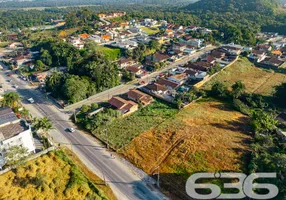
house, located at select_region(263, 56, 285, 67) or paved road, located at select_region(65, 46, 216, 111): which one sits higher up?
house, located at select_region(263, 56, 285, 67)

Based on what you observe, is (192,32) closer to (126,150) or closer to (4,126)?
(126,150)

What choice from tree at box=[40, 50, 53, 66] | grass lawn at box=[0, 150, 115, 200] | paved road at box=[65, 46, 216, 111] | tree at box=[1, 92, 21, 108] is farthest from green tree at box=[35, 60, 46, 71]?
grass lawn at box=[0, 150, 115, 200]

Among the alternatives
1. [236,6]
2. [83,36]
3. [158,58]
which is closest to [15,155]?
[158,58]

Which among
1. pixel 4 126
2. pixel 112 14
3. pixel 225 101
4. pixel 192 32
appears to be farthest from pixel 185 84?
pixel 112 14

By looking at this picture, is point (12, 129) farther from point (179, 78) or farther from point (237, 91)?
point (237, 91)

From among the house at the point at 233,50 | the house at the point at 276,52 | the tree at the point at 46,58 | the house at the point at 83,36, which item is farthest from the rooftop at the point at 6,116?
the house at the point at 276,52

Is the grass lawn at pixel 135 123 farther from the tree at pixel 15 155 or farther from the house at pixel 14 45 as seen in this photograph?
the house at pixel 14 45
